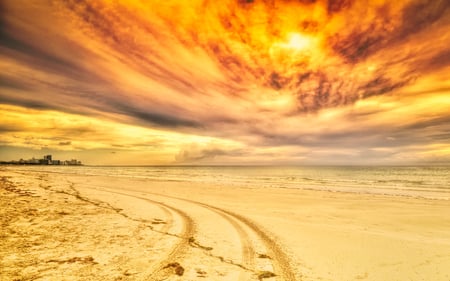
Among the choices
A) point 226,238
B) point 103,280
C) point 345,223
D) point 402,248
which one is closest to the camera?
point 103,280

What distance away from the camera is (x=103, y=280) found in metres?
4.32

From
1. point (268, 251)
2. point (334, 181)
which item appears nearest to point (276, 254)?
point (268, 251)

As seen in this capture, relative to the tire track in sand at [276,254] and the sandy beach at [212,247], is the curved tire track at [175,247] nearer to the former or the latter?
the sandy beach at [212,247]

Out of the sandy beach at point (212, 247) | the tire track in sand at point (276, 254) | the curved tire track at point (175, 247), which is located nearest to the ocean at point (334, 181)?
the sandy beach at point (212, 247)

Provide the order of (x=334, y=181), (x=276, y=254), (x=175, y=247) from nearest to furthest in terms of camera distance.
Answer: (x=276, y=254) < (x=175, y=247) < (x=334, y=181)

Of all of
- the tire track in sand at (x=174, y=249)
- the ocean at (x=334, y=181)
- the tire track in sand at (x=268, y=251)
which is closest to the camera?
the tire track in sand at (x=174, y=249)

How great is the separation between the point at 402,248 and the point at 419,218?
621 centimetres

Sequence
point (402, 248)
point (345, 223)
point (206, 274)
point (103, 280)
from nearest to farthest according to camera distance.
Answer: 1. point (103, 280)
2. point (206, 274)
3. point (402, 248)
4. point (345, 223)

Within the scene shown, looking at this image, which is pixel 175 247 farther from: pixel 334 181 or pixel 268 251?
pixel 334 181

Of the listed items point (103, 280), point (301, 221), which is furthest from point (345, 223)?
point (103, 280)

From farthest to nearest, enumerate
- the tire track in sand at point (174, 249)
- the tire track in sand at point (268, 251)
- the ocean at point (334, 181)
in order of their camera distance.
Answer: the ocean at point (334, 181)
the tire track in sand at point (268, 251)
the tire track in sand at point (174, 249)

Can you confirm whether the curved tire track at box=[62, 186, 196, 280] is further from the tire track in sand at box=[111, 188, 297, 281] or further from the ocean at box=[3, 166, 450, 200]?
the ocean at box=[3, 166, 450, 200]

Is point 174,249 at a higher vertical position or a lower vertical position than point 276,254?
higher

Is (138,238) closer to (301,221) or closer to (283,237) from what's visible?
(283,237)
